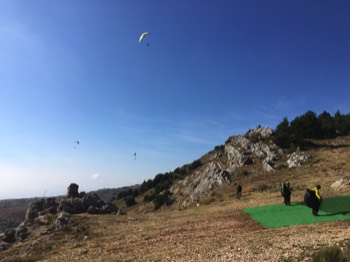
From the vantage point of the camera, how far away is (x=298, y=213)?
21.3 metres

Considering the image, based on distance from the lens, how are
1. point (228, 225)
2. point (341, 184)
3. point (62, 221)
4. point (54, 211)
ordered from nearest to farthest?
point (228, 225) → point (341, 184) → point (62, 221) → point (54, 211)

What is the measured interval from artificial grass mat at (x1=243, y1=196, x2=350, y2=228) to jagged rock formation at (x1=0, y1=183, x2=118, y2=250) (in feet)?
62.7

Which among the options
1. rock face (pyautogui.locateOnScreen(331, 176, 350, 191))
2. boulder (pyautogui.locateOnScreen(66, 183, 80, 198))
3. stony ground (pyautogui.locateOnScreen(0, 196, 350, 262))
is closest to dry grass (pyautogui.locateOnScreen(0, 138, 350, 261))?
stony ground (pyautogui.locateOnScreen(0, 196, 350, 262))

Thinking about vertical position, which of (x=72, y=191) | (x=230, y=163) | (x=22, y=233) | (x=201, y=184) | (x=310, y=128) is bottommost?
(x=22, y=233)

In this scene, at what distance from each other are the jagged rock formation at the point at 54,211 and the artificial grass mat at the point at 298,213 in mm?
19096

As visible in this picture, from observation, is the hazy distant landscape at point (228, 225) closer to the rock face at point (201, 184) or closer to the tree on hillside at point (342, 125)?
the rock face at point (201, 184)

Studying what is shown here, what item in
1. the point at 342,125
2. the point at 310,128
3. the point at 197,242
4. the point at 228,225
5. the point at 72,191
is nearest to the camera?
the point at 197,242

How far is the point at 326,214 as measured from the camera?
19719 millimetres

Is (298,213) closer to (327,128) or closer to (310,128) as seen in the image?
(310,128)

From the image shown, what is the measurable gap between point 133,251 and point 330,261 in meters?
10.2

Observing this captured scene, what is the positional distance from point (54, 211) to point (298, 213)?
30.2 meters

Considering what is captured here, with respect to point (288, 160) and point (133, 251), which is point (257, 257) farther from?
point (288, 160)

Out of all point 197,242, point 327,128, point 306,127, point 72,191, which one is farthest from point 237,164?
point 197,242

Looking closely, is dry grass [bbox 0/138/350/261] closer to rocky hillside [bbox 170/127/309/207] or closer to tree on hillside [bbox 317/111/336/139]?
rocky hillside [bbox 170/127/309/207]
